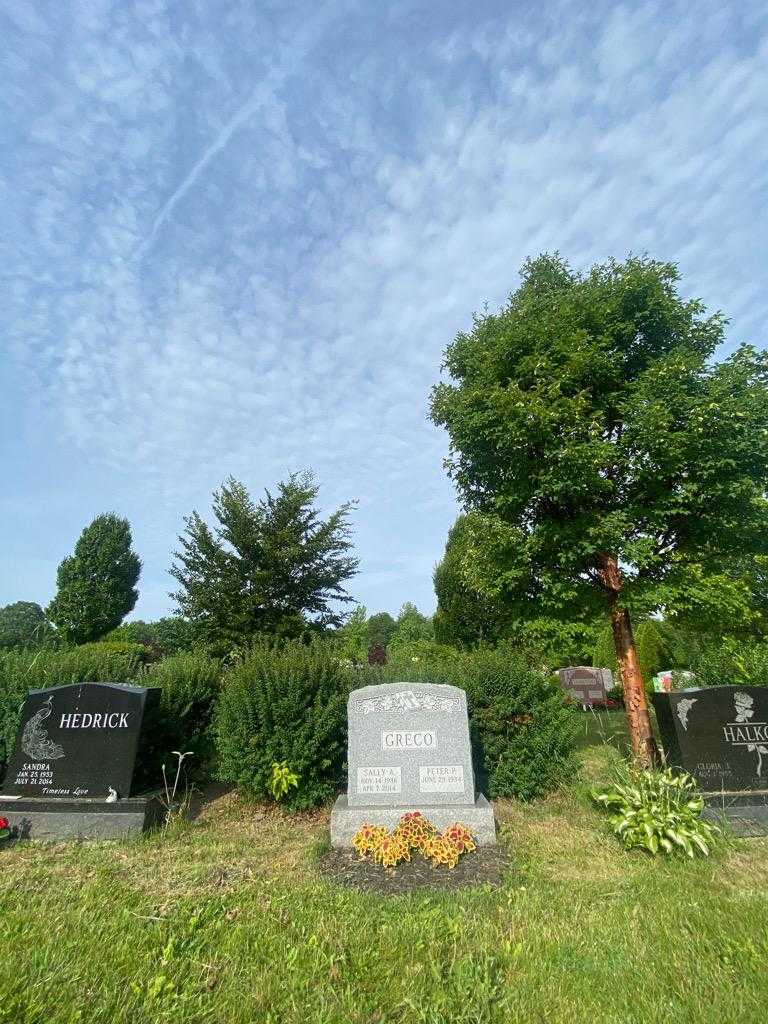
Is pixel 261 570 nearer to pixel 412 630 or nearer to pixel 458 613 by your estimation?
pixel 458 613

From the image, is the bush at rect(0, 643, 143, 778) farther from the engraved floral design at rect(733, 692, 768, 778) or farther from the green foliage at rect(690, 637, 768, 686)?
the green foliage at rect(690, 637, 768, 686)

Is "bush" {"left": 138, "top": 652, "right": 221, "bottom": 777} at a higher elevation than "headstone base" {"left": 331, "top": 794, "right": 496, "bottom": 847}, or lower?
higher

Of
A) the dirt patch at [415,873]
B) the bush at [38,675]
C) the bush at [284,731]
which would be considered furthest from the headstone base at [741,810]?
the bush at [38,675]

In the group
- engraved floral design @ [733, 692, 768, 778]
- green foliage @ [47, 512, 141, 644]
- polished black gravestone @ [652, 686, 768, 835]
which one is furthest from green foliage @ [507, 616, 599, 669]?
green foliage @ [47, 512, 141, 644]

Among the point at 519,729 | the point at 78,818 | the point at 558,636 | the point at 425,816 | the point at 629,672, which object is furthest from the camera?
the point at 629,672

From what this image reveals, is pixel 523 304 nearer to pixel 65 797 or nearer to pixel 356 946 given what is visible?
pixel 356 946

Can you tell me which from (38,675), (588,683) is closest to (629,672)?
(38,675)

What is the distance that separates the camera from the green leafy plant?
20.6 ft

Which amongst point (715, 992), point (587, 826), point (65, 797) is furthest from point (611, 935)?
point (65, 797)

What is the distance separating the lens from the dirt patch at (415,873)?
4332mm

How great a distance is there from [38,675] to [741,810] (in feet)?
32.3

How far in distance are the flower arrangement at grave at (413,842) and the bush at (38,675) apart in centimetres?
500

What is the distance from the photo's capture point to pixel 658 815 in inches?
199

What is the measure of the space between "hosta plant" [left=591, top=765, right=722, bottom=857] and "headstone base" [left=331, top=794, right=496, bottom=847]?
4.43ft
